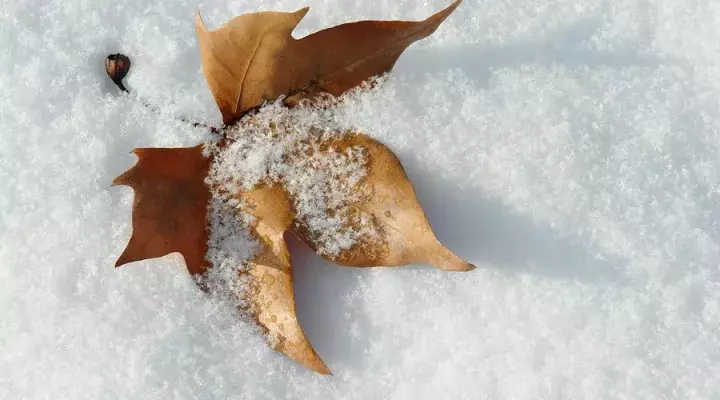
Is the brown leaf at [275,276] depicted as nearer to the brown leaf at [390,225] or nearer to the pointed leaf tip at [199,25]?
the brown leaf at [390,225]

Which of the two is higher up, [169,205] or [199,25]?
[199,25]

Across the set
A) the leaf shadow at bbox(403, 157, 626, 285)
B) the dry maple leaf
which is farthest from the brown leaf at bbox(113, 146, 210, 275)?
the leaf shadow at bbox(403, 157, 626, 285)

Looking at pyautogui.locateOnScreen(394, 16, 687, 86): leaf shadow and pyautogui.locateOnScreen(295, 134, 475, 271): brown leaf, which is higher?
pyautogui.locateOnScreen(394, 16, 687, 86): leaf shadow

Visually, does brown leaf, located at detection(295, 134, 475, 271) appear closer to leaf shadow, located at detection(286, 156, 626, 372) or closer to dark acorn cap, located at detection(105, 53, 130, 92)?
leaf shadow, located at detection(286, 156, 626, 372)

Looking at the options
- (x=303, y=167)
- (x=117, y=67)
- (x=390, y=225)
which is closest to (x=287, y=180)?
(x=303, y=167)

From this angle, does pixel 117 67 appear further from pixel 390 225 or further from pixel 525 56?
pixel 525 56

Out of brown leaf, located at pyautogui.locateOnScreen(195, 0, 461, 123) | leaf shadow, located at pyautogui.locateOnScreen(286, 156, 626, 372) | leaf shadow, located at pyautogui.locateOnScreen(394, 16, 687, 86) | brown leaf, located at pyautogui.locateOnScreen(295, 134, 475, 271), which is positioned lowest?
leaf shadow, located at pyautogui.locateOnScreen(286, 156, 626, 372)
